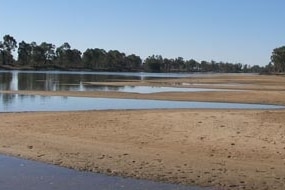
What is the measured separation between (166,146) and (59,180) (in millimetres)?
4867

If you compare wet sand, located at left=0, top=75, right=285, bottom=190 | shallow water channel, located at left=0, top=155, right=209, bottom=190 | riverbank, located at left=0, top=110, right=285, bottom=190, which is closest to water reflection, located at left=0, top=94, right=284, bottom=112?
wet sand, located at left=0, top=75, right=285, bottom=190

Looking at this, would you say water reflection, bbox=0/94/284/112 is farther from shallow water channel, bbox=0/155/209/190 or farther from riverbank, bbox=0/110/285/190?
shallow water channel, bbox=0/155/209/190

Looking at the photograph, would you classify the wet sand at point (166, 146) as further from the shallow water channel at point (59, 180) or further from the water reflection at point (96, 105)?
the water reflection at point (96, 105)

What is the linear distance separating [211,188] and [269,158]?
358 cm

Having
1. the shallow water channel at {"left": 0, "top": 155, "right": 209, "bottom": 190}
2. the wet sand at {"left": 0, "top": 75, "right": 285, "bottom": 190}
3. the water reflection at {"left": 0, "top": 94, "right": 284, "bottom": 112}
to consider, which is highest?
the wet sand at {"left": 0, "top": 75, "right": 285, "bottom": 190}

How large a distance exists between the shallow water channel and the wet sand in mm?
416

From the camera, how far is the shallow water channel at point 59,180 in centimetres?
1073

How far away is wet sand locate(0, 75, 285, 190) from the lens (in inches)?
464

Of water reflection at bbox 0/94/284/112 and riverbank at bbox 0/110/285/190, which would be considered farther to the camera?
water reflection at bbox 0/94/284/112

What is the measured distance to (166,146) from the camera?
1558 cm

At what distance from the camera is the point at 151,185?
1086 cm

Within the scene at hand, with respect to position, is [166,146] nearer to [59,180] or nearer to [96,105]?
[59,180]

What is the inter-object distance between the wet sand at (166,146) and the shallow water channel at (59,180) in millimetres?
416

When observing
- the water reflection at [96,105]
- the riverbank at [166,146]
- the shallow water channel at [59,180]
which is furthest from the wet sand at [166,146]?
the water reflection at [96,105]
